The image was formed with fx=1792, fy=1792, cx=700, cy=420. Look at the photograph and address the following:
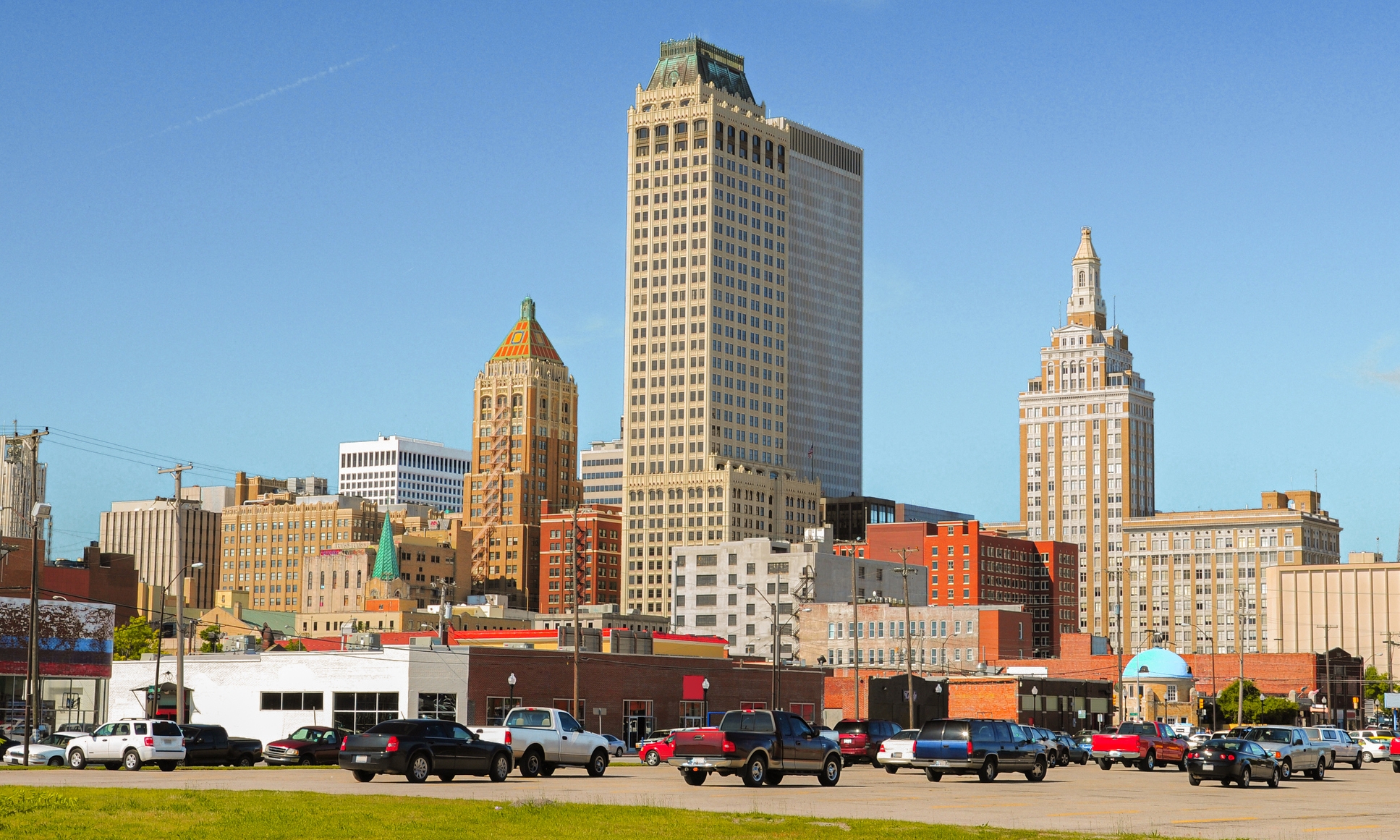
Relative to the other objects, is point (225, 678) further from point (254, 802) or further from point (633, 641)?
point (254, 802)

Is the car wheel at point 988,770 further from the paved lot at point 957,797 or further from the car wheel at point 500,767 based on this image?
the car wheel at point 500,767

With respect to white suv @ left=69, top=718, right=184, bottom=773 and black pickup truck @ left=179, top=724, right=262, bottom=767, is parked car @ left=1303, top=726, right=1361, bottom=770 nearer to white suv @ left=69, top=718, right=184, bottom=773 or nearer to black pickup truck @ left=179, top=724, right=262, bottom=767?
black pickup truck @ left=179, top=724, right=262, bottom=767

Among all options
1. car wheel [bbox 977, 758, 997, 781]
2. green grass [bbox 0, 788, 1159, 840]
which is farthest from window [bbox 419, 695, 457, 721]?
green grass [bbox 0, 788, 1159, 840]

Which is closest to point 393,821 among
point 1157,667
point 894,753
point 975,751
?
point 975,751

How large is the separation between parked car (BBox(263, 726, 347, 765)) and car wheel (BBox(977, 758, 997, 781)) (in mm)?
23310

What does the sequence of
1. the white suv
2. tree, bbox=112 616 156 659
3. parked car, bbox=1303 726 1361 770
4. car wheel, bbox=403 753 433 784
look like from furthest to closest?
1. tree, bbox=112 616 156 659
2. parked car, bbox=1303 726 1361 770
3. the white suv
4. car wheel, bbox=403 753 433 784

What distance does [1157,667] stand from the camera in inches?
6806

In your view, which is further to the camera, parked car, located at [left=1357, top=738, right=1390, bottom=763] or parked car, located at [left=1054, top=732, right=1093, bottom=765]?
parked car, located at [left=1357, top=738, right=1390, bottom=763]

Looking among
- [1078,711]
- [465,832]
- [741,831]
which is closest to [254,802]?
[465,832]

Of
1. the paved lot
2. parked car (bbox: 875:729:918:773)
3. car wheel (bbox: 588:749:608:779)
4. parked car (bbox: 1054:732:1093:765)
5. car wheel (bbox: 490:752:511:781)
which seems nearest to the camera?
the paved lot

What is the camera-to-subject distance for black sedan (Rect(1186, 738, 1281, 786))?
53062 mm

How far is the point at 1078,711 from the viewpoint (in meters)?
146

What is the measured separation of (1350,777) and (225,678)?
52694mm

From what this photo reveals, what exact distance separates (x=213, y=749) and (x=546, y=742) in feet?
53.2
